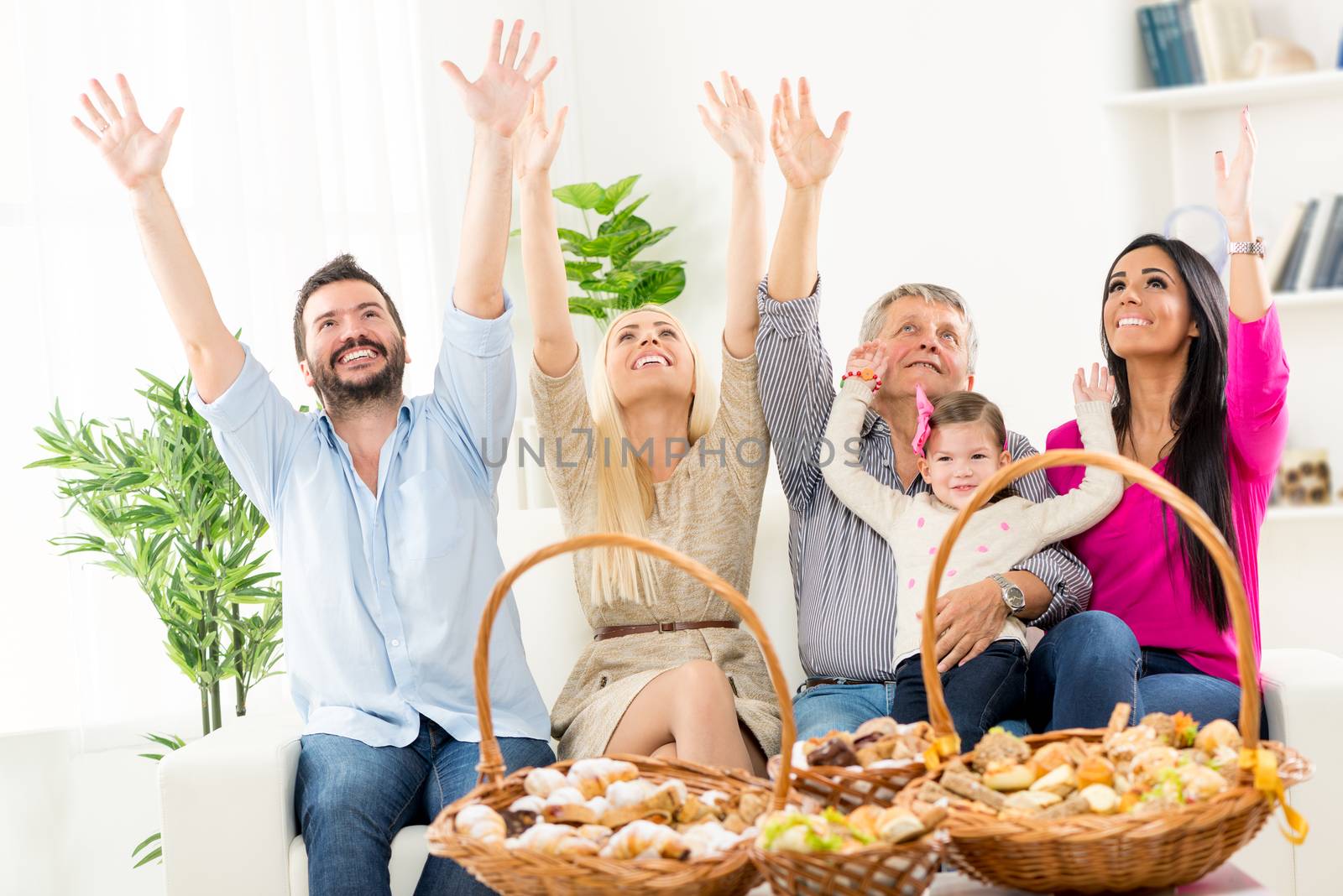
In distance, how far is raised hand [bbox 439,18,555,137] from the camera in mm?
1880

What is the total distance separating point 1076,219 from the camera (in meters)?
3.20

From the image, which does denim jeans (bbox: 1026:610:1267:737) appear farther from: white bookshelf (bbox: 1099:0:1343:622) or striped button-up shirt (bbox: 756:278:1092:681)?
white bookshelf (bbox: 1099:0:1343:622)

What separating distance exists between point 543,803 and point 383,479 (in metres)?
0.90

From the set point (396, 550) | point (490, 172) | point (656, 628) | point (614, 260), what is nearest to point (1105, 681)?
point (656, 628)

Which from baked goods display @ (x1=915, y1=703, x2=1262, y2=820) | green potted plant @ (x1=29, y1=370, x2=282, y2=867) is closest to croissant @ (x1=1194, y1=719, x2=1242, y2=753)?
baked goods display @ (x1=915, y1=703, x2=1262, y2=820)

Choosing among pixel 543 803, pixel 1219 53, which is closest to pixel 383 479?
pixel 543 803

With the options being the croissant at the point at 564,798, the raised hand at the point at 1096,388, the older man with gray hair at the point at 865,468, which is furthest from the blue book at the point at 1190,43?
the croissant at the point at 564,798

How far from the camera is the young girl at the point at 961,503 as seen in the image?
6.30 ft

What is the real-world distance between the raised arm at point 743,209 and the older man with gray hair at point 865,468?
5cm

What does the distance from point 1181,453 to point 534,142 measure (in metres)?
1.16

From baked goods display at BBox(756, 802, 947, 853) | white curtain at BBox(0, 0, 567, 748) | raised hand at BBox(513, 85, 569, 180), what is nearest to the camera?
baked goods display at BBox(756, 802, 947, 853)

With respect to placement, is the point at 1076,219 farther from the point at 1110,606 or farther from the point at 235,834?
the point at 235,834

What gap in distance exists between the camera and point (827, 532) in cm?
212

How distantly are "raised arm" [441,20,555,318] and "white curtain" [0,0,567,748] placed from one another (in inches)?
40.1
